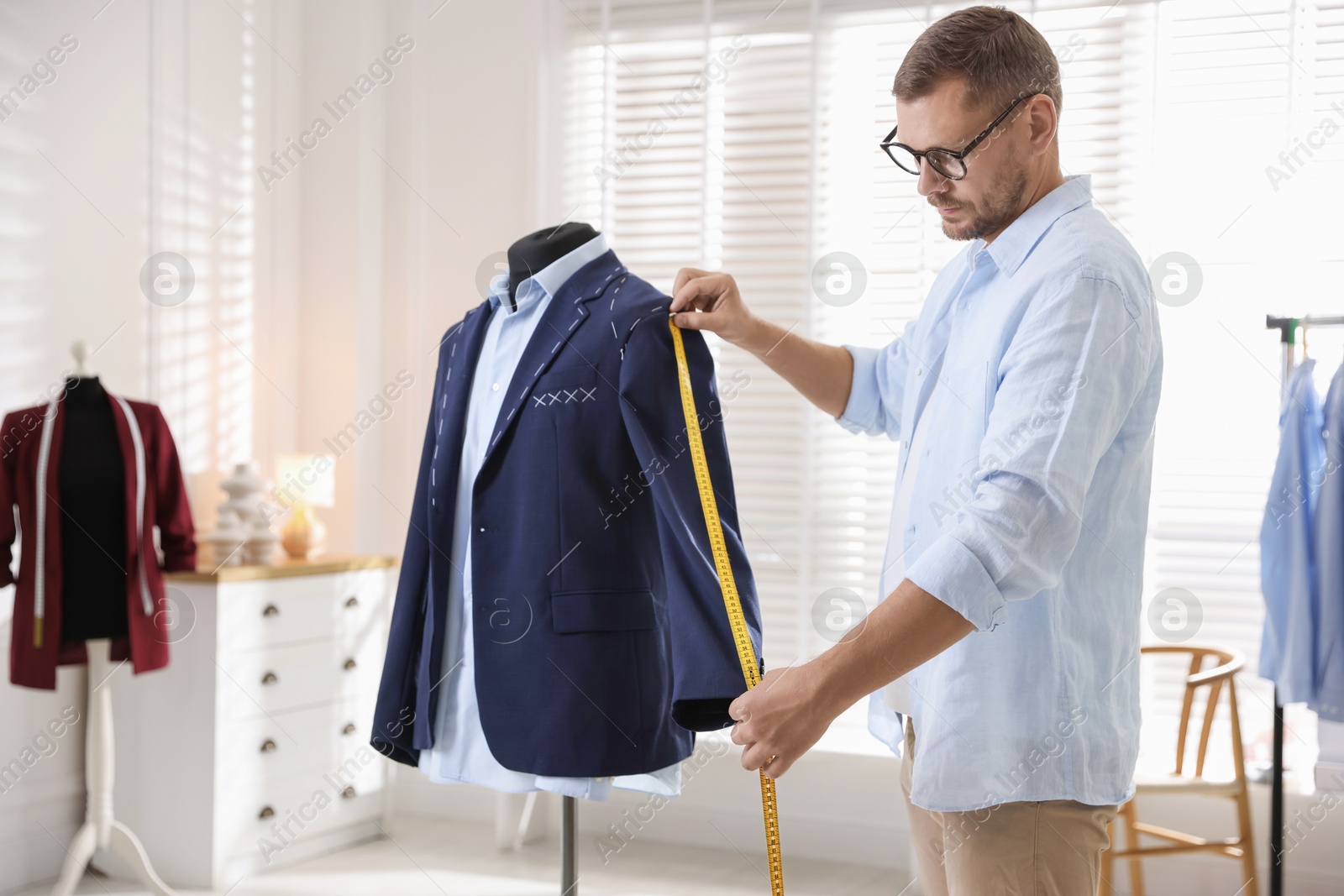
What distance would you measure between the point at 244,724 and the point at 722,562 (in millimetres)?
2569

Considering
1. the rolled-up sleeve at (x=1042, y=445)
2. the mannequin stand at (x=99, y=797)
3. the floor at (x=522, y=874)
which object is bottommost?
the floor at (x=522, y=874)

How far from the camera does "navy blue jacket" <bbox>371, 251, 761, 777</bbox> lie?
1608 millimetres

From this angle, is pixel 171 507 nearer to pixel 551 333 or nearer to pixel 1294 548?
pixel 551 333

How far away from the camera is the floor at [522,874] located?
140 inches

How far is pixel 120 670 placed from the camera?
356 cm

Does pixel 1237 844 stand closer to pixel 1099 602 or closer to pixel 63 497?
pixel 1099 602

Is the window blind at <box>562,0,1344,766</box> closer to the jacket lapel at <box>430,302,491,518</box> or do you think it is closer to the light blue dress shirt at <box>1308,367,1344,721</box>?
the light blue dress shirt at <box>1308,367,1344,721</box>

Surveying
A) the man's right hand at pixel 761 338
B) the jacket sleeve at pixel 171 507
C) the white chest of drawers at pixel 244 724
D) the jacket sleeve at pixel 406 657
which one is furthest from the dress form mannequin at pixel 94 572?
the man's right hand at pixel 761 338

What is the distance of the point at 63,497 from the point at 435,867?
5.78ft

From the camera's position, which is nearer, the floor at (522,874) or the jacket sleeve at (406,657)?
the jacket sleeve at (406,657)

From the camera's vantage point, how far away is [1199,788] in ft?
9.95

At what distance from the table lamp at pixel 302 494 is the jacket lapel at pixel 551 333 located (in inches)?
94.6

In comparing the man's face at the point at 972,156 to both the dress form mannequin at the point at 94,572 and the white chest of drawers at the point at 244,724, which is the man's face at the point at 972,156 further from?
the white chest of drawers at the point at 244,724

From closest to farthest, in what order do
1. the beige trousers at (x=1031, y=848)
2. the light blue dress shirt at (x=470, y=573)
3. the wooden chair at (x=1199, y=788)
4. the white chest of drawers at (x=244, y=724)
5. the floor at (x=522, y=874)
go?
the beige trousers at (x=1031, y=848)
the light blue dress shirt at (x=470, y=573)
the wooden chair at (x=1199, y=788)
the white chest of drawers at (x=244, y=724)
the floor at (x=522, y=874)
